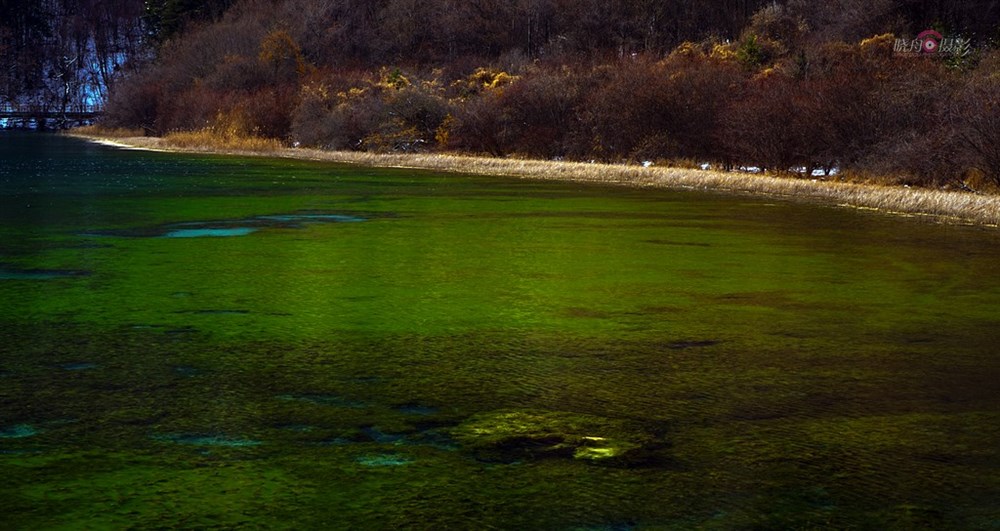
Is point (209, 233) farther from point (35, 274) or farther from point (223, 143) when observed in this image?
point (223, 143)

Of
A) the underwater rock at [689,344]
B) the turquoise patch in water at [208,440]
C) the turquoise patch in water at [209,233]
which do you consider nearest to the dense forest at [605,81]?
the turquoise patch in water at [209,233]

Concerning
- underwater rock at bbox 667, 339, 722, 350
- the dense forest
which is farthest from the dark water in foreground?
the dense forest

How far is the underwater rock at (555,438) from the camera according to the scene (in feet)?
20.7

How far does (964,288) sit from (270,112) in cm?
5242

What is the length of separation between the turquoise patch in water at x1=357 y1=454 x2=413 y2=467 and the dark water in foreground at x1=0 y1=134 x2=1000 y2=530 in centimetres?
5

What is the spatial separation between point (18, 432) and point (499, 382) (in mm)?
3099

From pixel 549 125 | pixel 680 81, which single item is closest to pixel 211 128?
pixel 549 125

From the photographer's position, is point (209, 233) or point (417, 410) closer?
point (417, 410)

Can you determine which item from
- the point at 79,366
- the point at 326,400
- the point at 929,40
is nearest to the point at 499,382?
the point at 326,400

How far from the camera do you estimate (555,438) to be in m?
6.69

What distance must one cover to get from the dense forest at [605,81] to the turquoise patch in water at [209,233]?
1499 centimetres

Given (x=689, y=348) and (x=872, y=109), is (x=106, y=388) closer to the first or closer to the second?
(x=689, y=348)

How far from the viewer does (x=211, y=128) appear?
6244 centimetres

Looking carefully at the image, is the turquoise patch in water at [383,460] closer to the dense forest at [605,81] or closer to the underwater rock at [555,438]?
the underwater rock at [555,438]
